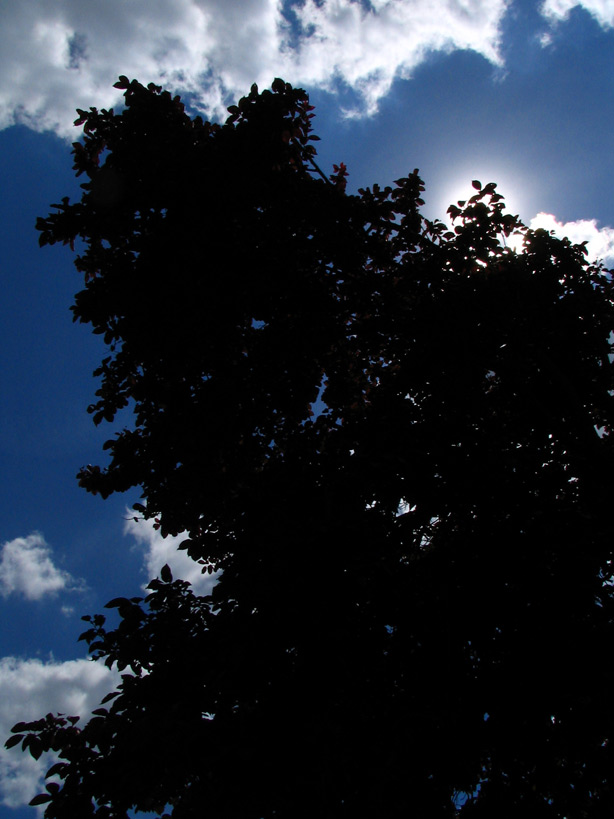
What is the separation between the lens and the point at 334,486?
5500 millimetres

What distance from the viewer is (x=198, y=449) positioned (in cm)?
657

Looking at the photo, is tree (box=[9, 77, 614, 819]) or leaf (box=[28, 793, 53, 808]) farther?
tree (box=[9, 77, 614, 819])

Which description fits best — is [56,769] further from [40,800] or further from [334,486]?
[334,486]

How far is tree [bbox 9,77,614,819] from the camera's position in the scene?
162 inches

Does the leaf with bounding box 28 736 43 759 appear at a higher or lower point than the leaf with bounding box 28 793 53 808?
higher

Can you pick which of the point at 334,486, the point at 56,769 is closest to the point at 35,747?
the point at 56,769

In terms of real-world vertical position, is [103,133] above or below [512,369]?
above

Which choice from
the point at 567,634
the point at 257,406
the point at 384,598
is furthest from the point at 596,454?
the point at 257,406

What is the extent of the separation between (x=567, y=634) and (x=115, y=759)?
4322mm

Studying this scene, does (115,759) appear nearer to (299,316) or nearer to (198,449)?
(198,449)

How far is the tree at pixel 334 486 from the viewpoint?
4.11 m

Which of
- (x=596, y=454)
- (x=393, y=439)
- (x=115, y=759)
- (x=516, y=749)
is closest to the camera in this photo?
(x=115, y=759)

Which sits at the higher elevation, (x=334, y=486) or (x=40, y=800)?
(x=334, y=486)

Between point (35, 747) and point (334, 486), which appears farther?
point (334, 486)
